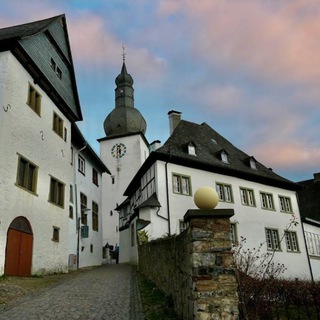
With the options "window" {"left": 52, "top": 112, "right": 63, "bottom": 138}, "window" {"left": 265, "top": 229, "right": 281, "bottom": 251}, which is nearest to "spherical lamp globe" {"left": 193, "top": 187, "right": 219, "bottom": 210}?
"window" {"left": 52, "top": 112, "right": 63, "bottom": 138}

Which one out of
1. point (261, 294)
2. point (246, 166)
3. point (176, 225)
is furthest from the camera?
point (246, 166)

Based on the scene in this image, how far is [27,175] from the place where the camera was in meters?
16.0

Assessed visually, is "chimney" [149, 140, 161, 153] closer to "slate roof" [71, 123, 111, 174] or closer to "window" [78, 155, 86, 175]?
"slate roof" [71, 123, 111, 174]

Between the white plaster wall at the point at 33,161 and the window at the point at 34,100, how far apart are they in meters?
0.27

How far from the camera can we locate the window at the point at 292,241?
93.3 feet

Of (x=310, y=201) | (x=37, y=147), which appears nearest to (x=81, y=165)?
(x=37, y=147)

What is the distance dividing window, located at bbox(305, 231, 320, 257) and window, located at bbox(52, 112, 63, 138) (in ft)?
71.0

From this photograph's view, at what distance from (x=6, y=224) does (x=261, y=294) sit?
34.5 feet

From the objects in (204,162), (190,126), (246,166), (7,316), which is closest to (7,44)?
(7,316)

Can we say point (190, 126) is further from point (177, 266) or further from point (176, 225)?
point (177, 266)

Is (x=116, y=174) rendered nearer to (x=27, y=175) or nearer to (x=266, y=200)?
(x=266, y=200)

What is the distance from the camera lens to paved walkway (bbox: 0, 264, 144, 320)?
7.44 meters

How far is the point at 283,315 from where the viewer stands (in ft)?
26.5

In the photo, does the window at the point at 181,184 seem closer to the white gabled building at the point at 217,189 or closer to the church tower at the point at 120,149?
the white gabled building at the point at 217,189
